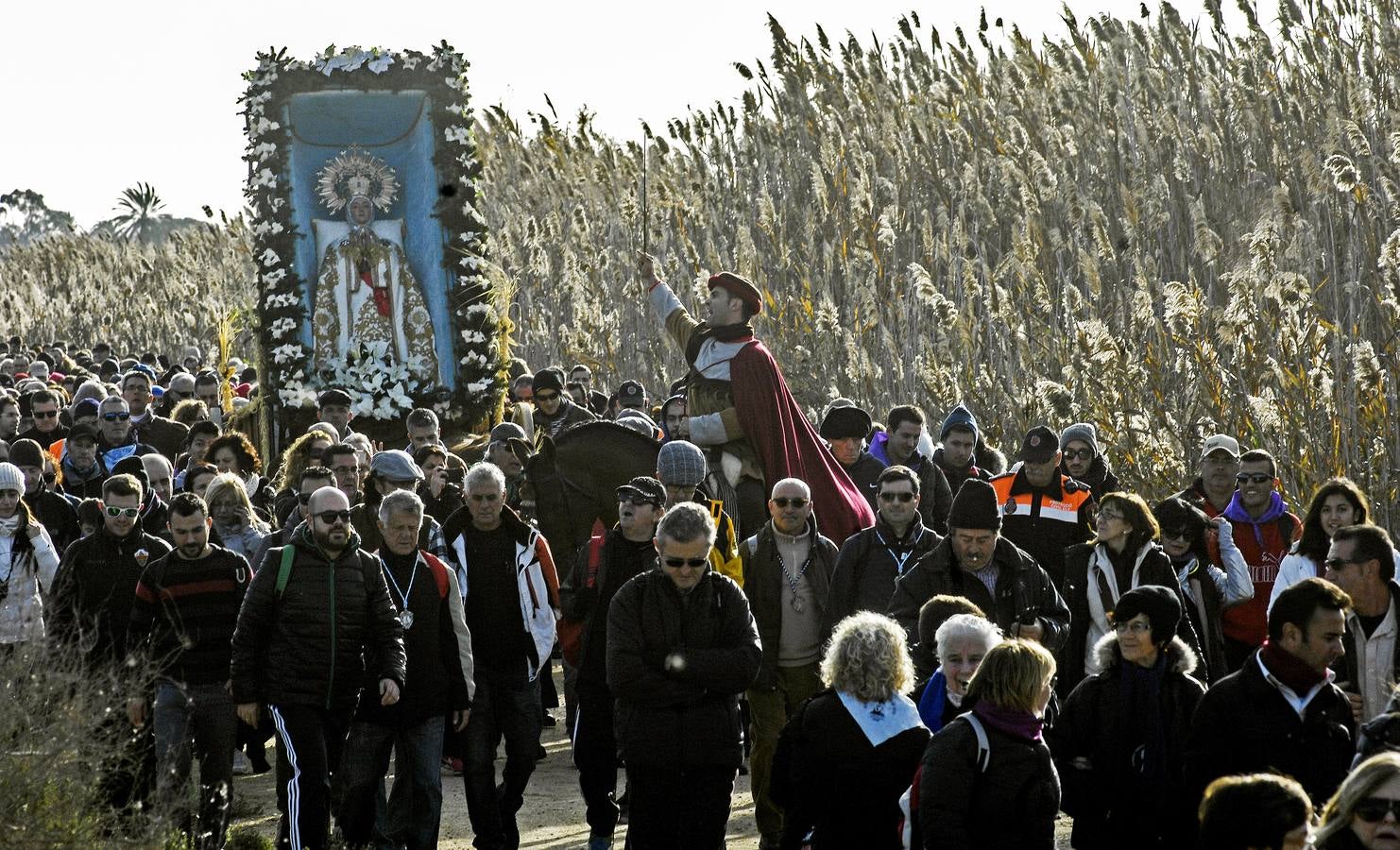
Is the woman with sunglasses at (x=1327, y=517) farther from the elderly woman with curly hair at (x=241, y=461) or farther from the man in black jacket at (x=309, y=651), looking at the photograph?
the elderly woman with curly hair at (x=241, y=461)

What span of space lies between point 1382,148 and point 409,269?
836cm

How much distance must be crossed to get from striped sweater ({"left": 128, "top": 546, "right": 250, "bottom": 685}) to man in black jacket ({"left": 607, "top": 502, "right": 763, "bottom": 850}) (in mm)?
2299

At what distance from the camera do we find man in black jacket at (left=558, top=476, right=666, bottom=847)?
8.70 m

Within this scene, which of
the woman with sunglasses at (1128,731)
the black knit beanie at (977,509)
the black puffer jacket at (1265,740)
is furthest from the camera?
the black knit beanie at (977,509)

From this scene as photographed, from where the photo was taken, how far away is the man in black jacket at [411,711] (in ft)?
27.7

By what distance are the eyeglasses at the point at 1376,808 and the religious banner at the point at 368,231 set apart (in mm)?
12788

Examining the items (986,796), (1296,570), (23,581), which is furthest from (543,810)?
(986,796)

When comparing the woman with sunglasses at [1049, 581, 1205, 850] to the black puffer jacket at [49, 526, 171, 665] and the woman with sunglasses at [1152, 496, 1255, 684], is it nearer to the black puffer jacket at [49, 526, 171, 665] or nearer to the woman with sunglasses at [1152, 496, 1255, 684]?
the woman with sunglasses at [1152, 496, 1255, 684]

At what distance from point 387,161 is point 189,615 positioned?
868 cm

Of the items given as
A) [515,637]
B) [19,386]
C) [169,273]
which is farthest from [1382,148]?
[169,273]

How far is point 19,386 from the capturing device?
20.1 meters

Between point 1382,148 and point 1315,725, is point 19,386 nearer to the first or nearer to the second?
point 1382,148

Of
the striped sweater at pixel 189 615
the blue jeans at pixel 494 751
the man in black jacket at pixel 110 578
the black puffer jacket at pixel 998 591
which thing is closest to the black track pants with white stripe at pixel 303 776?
the striped sweater at pixel 189 615

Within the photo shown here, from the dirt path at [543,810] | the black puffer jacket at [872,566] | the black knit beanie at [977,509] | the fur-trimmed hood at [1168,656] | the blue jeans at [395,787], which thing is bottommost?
the dirt path at [543,810]
